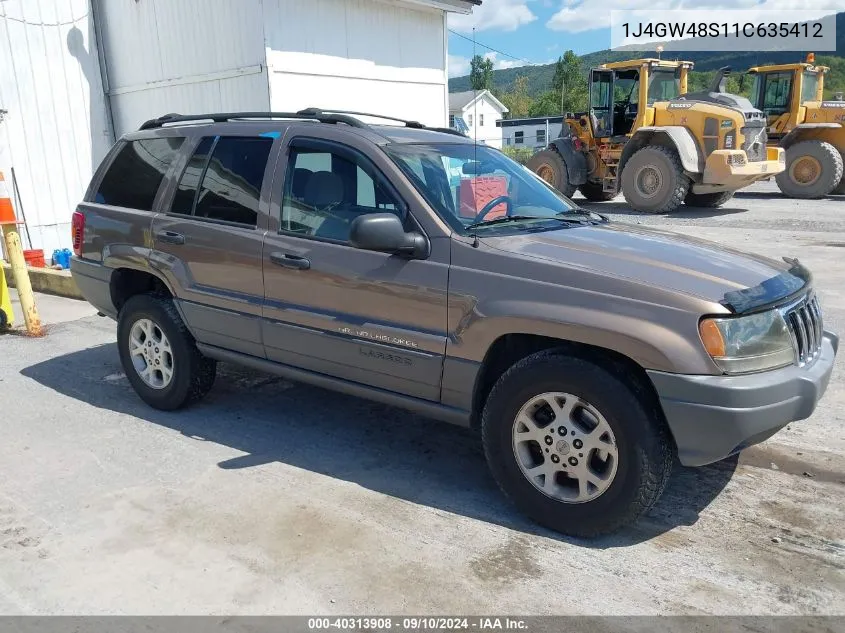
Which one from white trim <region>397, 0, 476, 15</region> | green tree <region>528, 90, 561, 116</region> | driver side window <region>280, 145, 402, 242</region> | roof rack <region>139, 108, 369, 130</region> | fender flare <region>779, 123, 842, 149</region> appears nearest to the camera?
driver side window <region>280, 145, 402, 242</region>

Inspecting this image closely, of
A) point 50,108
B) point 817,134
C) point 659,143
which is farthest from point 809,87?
point 50,108

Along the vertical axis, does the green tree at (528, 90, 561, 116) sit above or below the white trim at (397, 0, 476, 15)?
above

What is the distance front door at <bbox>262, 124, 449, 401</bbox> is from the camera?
3635mm

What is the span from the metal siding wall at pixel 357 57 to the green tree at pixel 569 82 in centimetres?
5708

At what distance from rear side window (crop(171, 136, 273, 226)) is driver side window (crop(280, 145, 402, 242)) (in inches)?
9.6

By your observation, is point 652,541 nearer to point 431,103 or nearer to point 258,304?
point 258,304

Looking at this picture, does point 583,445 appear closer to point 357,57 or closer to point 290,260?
point 290,260

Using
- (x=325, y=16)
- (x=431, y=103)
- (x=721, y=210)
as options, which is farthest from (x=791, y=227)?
(x=325, y=16)

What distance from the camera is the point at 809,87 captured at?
728 inches

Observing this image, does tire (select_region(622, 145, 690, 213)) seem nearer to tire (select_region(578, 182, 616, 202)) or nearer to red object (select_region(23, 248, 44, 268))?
tire (select_region(578, 182, 616, 202))

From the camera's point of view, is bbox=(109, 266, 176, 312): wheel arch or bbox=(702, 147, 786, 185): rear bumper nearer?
bbox=(109, 266, 176, 312): wheel arch

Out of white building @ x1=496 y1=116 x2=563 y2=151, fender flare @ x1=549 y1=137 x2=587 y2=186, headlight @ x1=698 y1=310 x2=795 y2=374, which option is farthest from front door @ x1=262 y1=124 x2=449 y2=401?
white building @ x1=496 y1=116 x2=563 y2=151

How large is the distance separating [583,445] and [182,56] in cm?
967

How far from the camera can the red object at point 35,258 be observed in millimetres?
10211
